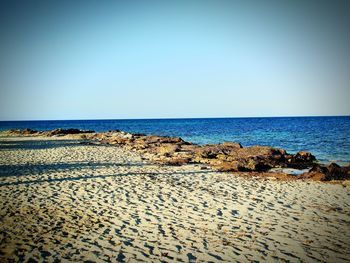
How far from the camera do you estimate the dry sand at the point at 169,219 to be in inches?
193

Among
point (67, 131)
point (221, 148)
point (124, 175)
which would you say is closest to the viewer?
point (124, 175)

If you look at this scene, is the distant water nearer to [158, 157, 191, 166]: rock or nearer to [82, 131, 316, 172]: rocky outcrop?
[82, 131, 316, 172]: rocky outcrop

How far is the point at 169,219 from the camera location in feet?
21.6

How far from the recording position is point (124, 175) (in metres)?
11.8

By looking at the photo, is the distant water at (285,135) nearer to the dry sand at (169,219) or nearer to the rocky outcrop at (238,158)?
the rocky outcrop at (238,158)

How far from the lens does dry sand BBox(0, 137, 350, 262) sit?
491 cm

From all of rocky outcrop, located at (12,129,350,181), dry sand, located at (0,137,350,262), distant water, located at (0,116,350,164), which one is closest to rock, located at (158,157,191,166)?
rocky outcrop, located at (12,129,350,181)

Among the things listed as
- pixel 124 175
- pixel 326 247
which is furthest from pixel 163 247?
pixel 124 175

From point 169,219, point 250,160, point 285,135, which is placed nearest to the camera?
point 169,219

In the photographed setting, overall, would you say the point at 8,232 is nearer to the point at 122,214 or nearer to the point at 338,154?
the point at 122,214

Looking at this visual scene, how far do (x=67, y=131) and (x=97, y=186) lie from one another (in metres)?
35.1

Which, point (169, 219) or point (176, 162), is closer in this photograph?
point (169, 219)

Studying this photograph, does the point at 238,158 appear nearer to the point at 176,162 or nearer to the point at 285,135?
the point at 176,162

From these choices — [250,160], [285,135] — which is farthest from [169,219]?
[285,135]
